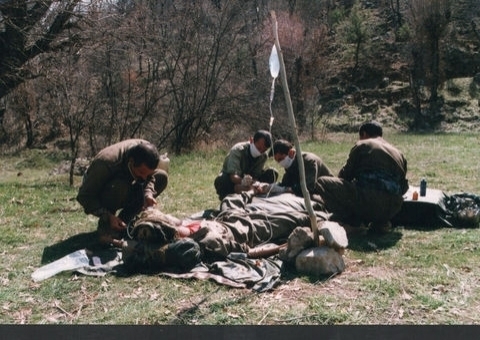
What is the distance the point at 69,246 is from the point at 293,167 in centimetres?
262

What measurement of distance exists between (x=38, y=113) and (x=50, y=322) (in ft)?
56.3

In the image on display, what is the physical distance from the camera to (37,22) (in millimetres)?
11398

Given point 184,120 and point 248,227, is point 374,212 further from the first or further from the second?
point 184,120

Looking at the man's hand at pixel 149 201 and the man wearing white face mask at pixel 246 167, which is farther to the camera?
the man wearing white face mask at pixel 246 167

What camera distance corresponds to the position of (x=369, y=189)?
565 centimetres

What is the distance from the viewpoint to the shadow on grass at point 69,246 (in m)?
5.15

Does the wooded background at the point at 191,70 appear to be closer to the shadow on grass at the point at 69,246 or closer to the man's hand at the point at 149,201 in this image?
the shadow on grass at the point at 69,246

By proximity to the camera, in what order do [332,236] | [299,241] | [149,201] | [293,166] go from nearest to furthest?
1. [332,236]
2. [299,241]
3. [149,201]
4. [293,166]

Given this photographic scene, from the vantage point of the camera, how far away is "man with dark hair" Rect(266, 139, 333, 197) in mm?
5949

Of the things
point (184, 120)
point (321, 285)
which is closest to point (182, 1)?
point (184, 120)

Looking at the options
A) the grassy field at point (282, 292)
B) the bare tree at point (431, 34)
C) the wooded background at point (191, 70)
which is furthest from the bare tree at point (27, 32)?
the bare tree at point (431, 34)

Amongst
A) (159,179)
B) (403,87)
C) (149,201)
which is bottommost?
(149,201)

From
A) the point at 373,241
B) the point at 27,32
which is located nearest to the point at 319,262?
the point at 373,241

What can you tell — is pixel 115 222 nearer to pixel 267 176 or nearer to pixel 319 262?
pixel 319 262
